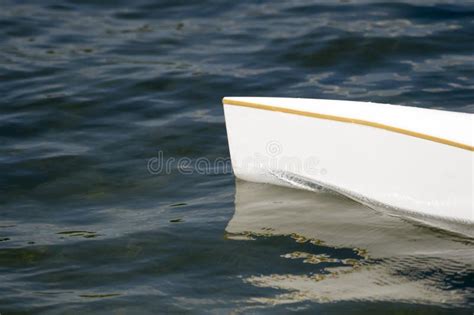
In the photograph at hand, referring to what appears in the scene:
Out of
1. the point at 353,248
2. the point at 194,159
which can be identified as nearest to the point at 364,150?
the point at 353,248

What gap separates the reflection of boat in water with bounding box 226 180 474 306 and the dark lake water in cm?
1

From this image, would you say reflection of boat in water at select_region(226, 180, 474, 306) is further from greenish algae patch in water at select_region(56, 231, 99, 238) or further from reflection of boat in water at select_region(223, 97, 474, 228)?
greenish algae patch in water at select_region(56, 231, 99, 238)

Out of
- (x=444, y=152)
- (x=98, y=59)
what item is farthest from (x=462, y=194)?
(x=98, y=59)

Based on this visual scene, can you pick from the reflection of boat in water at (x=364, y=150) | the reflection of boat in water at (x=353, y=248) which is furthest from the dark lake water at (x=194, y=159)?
the reflection of boat in water at (x=364, y=150)

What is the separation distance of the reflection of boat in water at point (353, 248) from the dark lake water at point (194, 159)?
0.4 inches

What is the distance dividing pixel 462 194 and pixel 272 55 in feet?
11.6

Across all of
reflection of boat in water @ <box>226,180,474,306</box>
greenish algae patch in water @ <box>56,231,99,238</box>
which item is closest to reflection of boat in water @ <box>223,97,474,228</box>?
reflection of boat in water @ <box>226,180,474,306</box>

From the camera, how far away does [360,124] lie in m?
4.86

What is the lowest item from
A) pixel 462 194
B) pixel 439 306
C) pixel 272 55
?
pixel 439 306

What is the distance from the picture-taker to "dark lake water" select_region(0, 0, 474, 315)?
436 cm

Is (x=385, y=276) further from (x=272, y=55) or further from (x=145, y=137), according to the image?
(x=272, y=55)

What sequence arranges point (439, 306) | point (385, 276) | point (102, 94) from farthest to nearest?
point (102, 94), point (385, 276), point (439, 306)

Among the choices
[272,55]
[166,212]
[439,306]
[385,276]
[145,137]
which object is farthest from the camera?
[272,55]

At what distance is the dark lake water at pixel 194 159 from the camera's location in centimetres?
436
